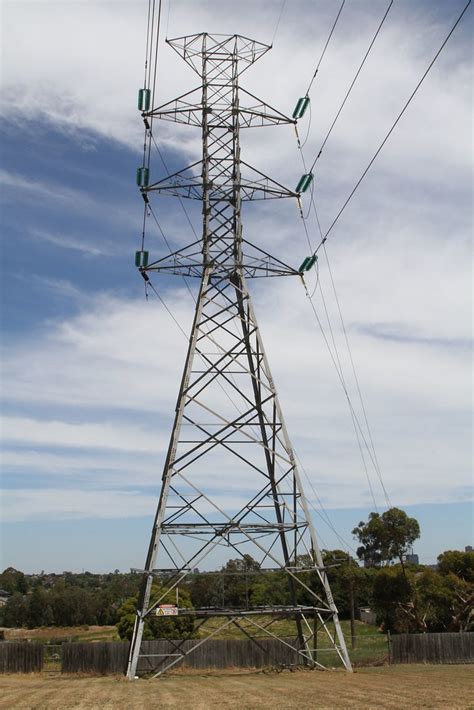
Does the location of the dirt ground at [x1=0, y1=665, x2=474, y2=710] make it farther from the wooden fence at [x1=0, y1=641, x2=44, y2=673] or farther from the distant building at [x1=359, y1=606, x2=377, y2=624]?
the distant building at [x1=359, y1=606, x2=377, y2=624]

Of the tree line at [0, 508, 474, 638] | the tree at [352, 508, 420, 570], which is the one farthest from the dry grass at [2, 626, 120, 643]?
the tree at [352, 508, 420, 570]

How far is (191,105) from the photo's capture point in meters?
29.1

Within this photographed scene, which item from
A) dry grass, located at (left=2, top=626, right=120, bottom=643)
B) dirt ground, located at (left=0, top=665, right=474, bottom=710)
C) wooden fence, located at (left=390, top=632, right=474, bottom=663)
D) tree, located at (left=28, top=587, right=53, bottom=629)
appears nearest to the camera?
dirt ground, located at (left=0, top=665, right=474, bottom=710)

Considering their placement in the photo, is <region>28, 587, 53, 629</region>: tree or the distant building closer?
the distant building

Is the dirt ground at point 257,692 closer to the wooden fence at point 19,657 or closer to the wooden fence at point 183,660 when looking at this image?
the wooden fence at point 183,660

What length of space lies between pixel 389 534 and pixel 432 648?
25.4 metres

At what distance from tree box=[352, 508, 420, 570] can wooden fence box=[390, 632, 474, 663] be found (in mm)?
22441

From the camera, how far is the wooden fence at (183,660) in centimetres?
2938

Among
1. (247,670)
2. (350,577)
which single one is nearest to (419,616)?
(350,577)

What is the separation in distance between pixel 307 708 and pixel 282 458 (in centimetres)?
1096

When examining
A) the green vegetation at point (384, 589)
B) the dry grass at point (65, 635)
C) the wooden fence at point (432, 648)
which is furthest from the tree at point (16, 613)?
the wooden fence at point (432, 648)

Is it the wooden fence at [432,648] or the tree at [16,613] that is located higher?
the wooden fence at [432,648]

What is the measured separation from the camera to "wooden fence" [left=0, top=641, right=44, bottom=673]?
31109 mm

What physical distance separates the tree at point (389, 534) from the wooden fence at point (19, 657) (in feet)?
113
